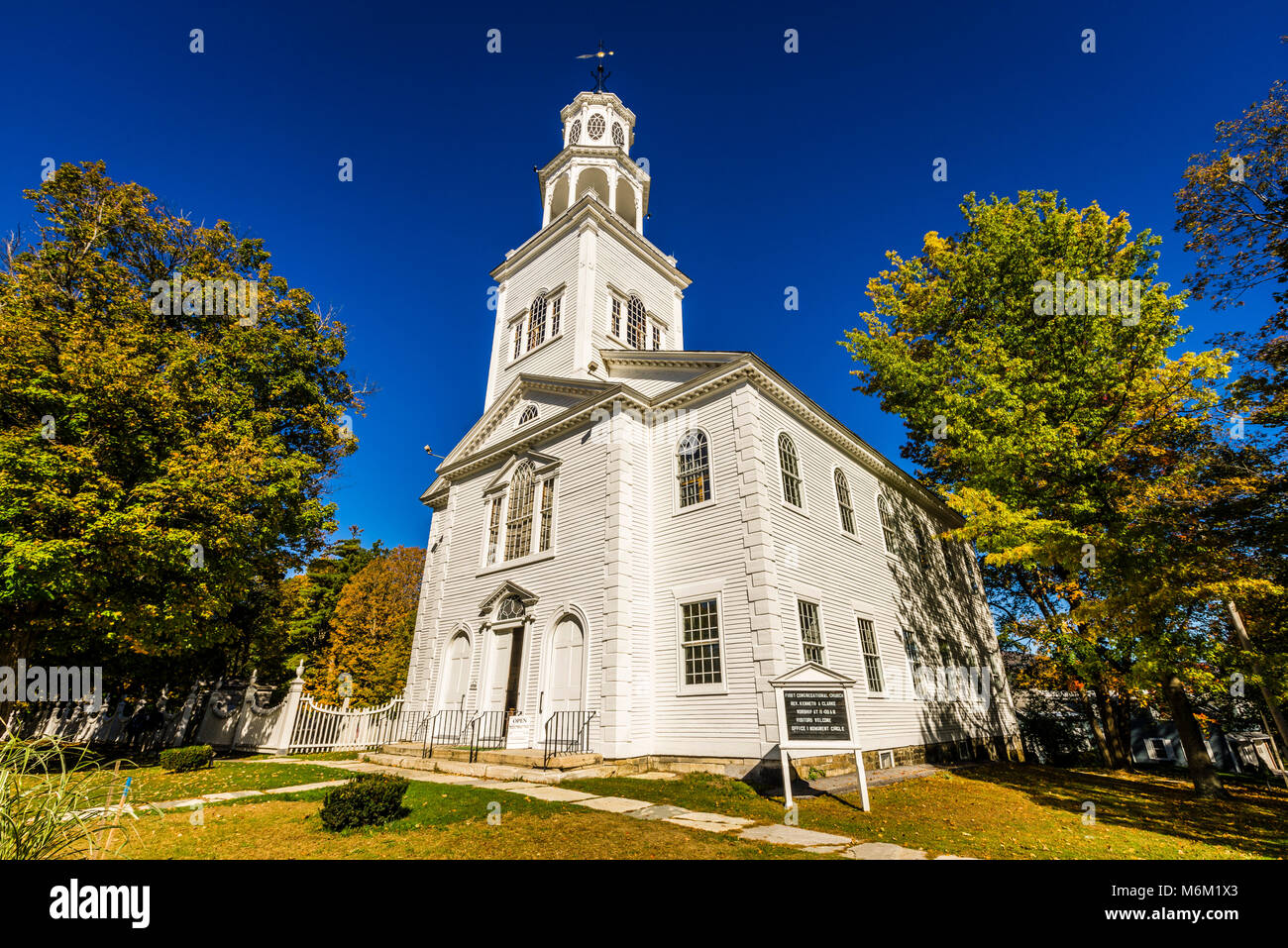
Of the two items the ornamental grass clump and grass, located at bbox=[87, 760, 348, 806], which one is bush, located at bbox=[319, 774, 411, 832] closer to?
the ornamental grass clump

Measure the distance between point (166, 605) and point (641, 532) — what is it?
40.0 feet

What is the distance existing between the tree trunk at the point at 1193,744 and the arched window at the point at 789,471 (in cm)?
951

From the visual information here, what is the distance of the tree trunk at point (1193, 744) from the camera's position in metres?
13.3

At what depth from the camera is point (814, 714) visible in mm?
10523

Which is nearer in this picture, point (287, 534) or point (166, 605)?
point (166, 605)

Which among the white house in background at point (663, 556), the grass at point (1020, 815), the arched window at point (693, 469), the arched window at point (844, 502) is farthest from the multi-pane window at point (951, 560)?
the arched window at point (693, 469)

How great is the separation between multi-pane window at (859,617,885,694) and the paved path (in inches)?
289

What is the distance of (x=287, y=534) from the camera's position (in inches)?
714

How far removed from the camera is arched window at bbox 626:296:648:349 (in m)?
24.0

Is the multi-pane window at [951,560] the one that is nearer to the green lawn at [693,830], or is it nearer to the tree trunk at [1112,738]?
the tree trunk at [1112,738]
